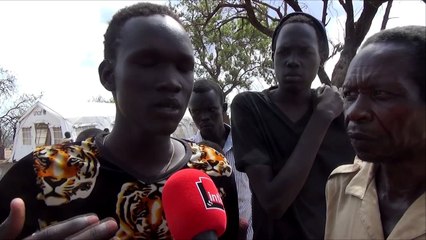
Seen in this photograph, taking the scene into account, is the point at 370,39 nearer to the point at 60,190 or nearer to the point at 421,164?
the point at 421,164

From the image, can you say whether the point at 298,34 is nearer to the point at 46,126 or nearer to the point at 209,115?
the point at 209,115

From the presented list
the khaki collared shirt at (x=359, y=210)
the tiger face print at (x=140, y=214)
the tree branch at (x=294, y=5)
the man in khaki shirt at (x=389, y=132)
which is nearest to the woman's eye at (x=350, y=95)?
the man in khaki shirt at (x=389, y=132)

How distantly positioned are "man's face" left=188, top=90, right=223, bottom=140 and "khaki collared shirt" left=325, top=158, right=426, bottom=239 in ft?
8.12

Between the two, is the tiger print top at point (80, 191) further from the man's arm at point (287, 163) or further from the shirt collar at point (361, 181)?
the shirt collar at point (361, 181)

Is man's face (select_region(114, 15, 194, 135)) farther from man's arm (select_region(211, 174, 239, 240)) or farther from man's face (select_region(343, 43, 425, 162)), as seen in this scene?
man's face (select_region(343, 43, 425, 162))

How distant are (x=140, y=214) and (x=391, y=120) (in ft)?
2.98

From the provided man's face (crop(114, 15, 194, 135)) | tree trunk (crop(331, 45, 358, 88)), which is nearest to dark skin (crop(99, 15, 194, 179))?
man's face (crop(114, 15, 194, 135))

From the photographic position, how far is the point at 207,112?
412 cm

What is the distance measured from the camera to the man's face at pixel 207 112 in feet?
13.4

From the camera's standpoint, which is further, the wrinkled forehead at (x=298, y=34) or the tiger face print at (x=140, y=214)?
the wrinkled forehead at (x=298, y=34)

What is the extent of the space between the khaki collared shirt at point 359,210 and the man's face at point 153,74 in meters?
0.61

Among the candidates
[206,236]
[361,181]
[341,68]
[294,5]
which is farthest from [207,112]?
[294,5]

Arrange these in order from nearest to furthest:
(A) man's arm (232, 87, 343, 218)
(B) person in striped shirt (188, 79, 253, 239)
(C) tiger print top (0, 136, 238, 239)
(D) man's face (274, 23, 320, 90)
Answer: (C) tiger print top (0, 136, 238, 239), (A) man's arm (232, 87, 343, 218), (D) man's face (274, 23, 320, 90), (B) person in striped shirt (188, 79, 253, 239)

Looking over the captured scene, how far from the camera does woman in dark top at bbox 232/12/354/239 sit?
196 cm
